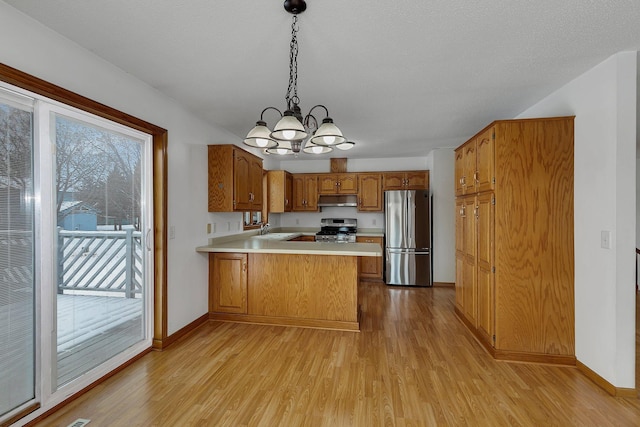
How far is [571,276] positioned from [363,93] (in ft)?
8.10

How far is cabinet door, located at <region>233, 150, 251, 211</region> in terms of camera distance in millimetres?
3625

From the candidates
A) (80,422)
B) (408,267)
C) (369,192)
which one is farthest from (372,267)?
(80,422)

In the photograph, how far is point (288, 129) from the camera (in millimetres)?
1781

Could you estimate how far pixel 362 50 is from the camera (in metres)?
2.05

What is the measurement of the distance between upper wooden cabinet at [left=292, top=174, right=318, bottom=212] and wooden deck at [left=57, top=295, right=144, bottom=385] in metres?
3.75

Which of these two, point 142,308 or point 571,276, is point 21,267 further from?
point 571,276

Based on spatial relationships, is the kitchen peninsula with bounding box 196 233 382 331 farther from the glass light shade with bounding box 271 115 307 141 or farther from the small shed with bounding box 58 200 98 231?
the glass light shade with bounding box 271 115 307 141

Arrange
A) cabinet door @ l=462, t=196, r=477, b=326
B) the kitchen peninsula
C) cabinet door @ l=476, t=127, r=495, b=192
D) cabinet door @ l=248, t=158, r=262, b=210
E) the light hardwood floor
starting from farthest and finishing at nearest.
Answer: cabinet door @ l=248, t=158, r=262, b=210, the kitchen peninsula, cabinet door @ l=462, t=196, r=477, b=326, cabinet door @ l=476, t=127, r=495, b=192, the light hardwood floor

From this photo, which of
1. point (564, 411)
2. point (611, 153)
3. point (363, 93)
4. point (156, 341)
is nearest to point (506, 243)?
point (611, 153)

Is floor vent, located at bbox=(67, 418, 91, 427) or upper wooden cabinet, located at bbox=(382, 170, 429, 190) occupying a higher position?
upper wooden cabinet, located at bbox=(382, 170, 429, 190)

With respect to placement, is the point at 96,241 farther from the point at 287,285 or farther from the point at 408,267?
the point at 408,267

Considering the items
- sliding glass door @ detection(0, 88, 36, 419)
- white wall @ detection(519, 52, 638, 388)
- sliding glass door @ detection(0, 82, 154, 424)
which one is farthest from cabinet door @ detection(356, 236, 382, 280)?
sliding glass door @ detection(0, 88, 36, 419)

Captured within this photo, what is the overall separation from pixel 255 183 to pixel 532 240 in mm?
3331

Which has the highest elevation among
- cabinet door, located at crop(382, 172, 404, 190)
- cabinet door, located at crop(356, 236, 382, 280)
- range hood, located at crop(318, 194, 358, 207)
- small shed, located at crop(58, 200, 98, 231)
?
cabinet door, located at crop(382, 172, 404, 190)
